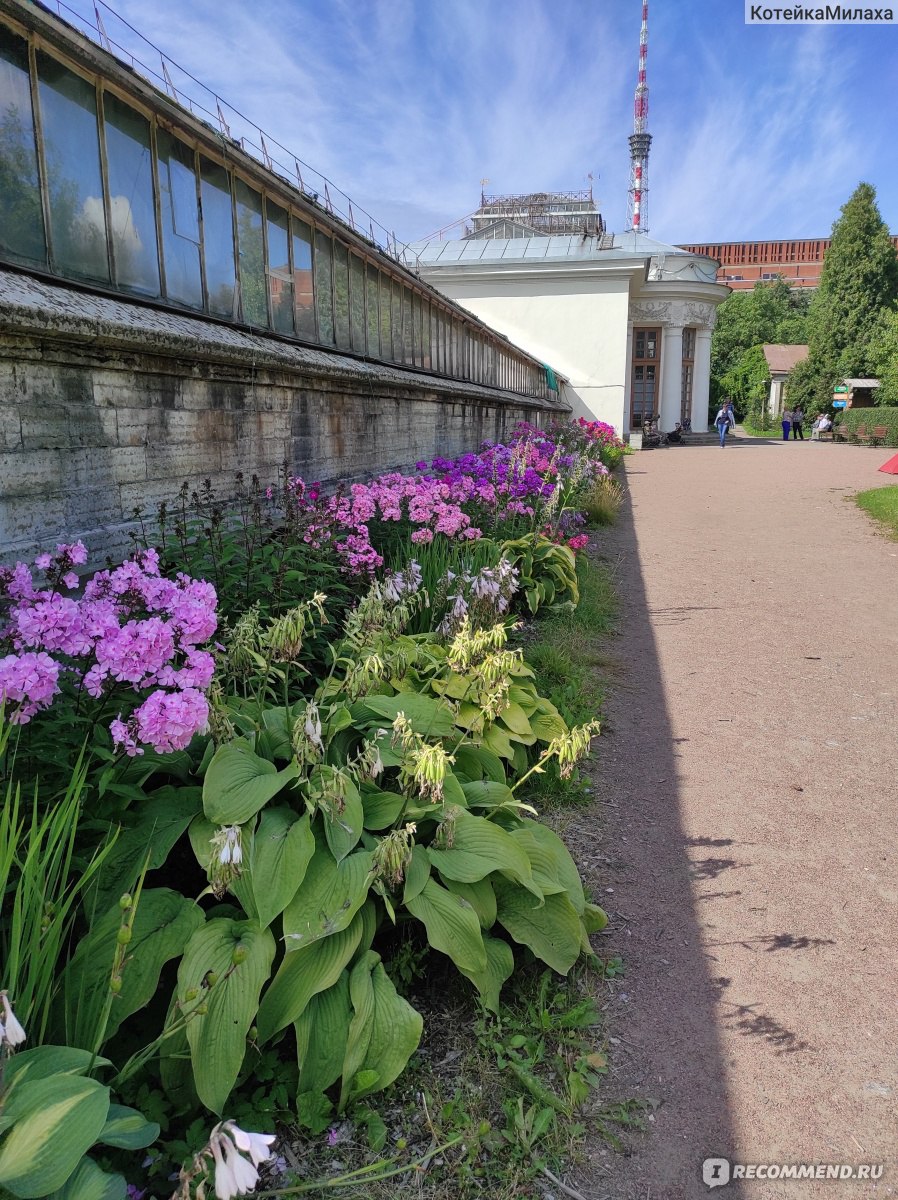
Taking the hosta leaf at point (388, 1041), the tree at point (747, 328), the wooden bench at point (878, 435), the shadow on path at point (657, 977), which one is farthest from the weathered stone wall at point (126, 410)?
the tree at point (747, 328)

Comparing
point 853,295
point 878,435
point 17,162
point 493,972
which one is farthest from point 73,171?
point 853,295

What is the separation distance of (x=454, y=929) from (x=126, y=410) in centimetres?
260

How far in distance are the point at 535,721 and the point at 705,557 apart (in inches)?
273

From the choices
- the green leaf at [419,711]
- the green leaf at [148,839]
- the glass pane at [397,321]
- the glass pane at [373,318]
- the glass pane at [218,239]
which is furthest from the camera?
the glass pane at [397,321]

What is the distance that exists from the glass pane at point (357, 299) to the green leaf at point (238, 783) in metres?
5.40

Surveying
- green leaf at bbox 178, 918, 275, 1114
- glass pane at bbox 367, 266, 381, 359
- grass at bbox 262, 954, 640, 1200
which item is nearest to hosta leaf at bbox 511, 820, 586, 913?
grass at bbox 262, 954, 640, 1200

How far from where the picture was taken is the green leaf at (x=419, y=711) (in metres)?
2.86

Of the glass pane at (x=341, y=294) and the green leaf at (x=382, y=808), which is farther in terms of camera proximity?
the glass pane at (x=341, y=294)

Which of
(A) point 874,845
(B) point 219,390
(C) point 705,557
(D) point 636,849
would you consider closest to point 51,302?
(B) point 219,390

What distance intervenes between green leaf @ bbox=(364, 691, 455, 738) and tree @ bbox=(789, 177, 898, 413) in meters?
45.2

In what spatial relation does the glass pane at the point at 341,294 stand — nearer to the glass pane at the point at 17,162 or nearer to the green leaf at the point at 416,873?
the glass pane at the point at 17,162

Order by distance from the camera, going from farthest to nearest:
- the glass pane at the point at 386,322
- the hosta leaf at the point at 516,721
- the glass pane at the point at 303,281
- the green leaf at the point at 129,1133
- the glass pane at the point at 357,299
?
the glass pane at the point at 386,322 < the glass pane at the point at 357,299 < the glass pane at the point at 303,281 < the hosta leaf at the point at 516,721 < the green leaf at the point at 129,1133

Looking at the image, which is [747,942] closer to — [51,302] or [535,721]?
[535,721]

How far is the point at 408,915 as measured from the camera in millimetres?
2400
